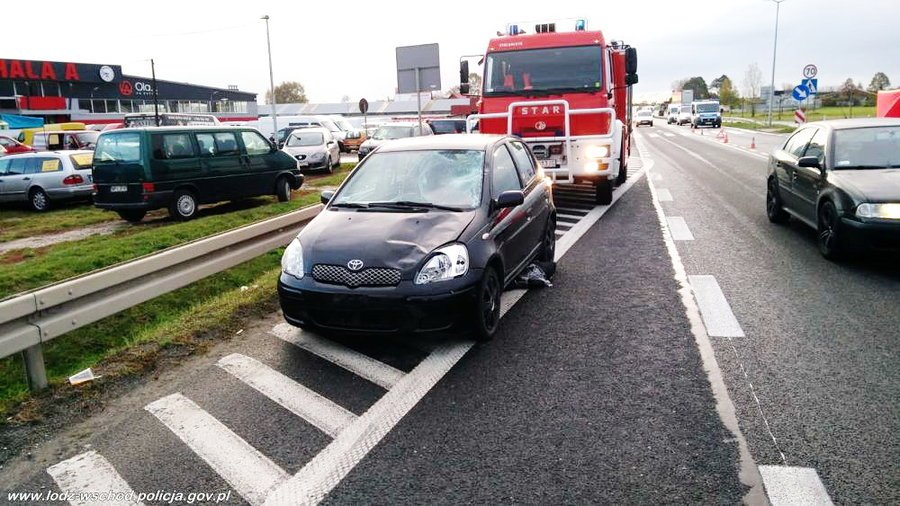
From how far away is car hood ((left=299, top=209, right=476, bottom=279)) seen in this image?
16.5 ft

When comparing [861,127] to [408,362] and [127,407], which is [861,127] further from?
[127,407]

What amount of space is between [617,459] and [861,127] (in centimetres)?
695

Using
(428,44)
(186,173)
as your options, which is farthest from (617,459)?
(428,44)

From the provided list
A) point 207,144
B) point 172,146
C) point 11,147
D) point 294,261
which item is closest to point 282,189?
point 207,144

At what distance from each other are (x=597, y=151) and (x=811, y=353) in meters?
7.17

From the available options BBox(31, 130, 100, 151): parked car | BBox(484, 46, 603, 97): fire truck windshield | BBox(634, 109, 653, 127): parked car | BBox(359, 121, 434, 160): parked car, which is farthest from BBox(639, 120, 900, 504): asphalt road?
BBox(634, 109, 653, 127): parked car

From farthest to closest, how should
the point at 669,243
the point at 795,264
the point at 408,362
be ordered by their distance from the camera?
1. the point at 669,243
2. the point at 795,264
3. the point at 408,362

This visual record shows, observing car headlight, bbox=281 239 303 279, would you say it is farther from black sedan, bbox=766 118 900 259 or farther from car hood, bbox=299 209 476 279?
black sedan, bbox=766 118 900 259

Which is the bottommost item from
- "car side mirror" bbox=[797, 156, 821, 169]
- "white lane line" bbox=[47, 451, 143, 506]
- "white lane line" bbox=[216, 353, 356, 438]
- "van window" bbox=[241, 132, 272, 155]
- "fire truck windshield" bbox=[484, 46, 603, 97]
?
"white lane line" bbox=[47, 451, 143, 506]

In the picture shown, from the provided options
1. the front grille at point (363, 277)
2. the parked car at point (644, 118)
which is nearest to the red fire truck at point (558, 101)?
the front grille at point (363, 277)

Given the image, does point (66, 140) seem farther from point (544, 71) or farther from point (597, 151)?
point (597, 151)

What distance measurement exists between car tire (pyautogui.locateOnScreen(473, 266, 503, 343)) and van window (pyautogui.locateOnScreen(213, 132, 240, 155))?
10264mm

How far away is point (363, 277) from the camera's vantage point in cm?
494

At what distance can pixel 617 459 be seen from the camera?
11.5ft
